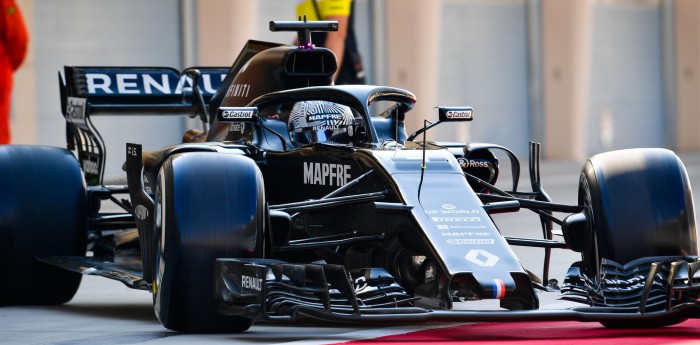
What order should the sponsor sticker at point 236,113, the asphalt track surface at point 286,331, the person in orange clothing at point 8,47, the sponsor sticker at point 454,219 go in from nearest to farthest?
the asphalt track surface at point 286,331
the sponsor sticker at point 454,219
the sponsor sticker at point 236,113
the person in orange clothing at point 8,47

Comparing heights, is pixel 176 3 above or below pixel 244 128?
above

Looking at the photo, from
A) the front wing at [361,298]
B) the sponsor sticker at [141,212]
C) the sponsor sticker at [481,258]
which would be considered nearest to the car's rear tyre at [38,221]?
the sponsor sticker at [141,212]

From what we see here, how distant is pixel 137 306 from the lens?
31.5 ft

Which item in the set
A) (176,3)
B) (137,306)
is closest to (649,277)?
(137,306)

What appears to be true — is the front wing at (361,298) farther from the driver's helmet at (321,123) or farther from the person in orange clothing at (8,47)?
the person in orange clothing at (8,47)

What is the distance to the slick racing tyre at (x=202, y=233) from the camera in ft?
24.5

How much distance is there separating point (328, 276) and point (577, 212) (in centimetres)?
181

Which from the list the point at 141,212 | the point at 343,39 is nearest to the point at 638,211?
the point at 141,212

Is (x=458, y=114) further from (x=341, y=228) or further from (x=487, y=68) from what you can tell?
(x=487, y=68)

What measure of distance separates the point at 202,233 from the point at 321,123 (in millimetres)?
1863

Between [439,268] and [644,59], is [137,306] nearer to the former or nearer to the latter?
[439,268]

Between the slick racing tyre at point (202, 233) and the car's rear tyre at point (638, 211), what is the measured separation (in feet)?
5.64

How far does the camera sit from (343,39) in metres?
16.1

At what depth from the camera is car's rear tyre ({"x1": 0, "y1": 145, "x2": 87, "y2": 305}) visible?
9.48 meters
